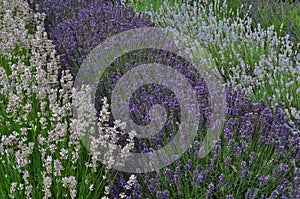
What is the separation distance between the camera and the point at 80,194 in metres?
2.20

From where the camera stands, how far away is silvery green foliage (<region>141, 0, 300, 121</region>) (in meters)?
3.18

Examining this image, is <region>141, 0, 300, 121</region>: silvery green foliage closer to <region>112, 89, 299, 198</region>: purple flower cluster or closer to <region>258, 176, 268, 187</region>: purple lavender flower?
<region>112, 89, 299, 198</region>: purple flower cluster

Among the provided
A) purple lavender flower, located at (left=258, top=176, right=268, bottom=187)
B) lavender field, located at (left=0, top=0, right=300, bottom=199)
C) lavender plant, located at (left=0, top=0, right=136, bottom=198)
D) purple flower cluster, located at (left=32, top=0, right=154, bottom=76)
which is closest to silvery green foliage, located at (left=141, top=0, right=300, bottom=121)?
lavender field, located at (left=0, top=0, right=300, bottom=199)

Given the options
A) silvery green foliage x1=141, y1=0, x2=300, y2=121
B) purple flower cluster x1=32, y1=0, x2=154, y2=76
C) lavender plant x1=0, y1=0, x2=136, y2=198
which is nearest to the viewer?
lavender plant x1=0, y1=0, x2=136, y2=198

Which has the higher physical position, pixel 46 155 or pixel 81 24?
pixel 81 24

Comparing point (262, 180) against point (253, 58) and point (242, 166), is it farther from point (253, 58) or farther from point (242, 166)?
point (253, 58)

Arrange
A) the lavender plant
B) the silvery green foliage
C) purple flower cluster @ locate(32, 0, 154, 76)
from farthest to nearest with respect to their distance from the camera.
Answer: purple flower cluster @ locate(32, 0, 154, 76)
the silvery green foliage
the lavender plant

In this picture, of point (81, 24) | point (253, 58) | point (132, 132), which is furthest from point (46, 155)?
point (253, 58)

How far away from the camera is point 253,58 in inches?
152

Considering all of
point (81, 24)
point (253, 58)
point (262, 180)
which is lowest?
point (262, 180)

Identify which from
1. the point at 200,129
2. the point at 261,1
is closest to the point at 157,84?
the point at 200,129

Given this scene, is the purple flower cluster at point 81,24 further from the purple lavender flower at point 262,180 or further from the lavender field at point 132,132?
the purple lavender flower at point 262,180

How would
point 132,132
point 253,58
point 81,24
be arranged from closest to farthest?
point 132,132, point 253,58, point 81,24

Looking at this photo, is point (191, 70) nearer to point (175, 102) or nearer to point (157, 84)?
point (157, 84)
